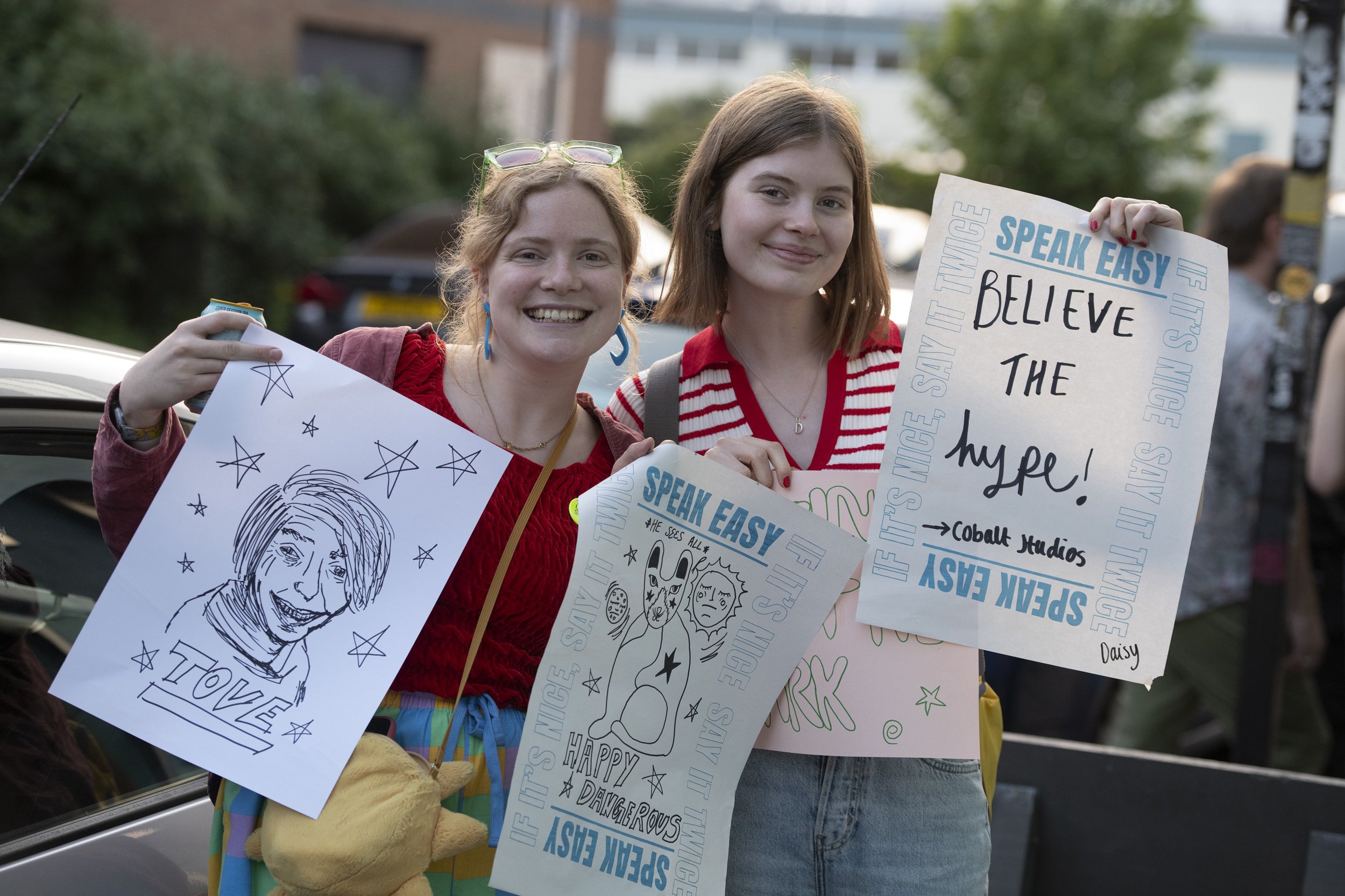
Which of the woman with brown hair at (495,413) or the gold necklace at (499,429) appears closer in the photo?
the woman with brown hair at (495,413)

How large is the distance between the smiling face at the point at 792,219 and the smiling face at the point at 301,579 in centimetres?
78

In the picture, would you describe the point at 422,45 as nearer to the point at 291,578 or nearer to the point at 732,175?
the point at 732,175

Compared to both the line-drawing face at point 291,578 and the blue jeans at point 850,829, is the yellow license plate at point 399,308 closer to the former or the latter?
the line-drawing face at point 291,578

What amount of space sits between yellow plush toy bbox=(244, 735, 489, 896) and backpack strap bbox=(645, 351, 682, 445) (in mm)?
618

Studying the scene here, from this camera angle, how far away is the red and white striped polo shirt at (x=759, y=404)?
6.43ft

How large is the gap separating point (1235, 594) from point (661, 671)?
2.38 m

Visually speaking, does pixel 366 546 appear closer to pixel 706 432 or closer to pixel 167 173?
pixel 706 432

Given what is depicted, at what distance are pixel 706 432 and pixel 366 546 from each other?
22.3 inches

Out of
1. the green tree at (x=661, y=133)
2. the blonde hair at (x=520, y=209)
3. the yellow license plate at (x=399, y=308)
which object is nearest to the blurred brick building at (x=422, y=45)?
the green tree at (x=661, y=133)

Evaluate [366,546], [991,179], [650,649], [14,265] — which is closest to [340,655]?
[366,546]

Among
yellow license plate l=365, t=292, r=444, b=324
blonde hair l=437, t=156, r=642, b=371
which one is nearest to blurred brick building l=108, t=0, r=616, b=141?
yellow license plate l=365, t=292, r=444, b=324

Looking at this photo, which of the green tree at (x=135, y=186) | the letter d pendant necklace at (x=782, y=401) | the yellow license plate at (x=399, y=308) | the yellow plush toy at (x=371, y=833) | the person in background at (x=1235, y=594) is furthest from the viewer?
the green tree at (x=135, y=186)

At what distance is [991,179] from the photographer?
2370cm

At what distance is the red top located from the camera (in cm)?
178
